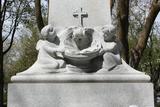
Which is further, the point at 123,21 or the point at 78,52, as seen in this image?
the point at 123,21

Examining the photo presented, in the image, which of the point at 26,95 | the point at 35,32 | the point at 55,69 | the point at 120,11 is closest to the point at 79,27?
the point at 55,69

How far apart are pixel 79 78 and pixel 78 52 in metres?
0.47

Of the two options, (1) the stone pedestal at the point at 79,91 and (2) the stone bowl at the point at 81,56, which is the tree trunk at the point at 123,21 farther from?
(1) the stone pedestal at the point at 79,91

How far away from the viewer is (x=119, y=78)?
9.02 meters

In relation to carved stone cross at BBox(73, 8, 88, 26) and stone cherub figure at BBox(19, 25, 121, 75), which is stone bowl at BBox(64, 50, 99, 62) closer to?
stone cherub figure at BBox(19, 25, 121, 75)

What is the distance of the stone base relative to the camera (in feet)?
29.3

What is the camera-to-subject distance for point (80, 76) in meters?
9.03

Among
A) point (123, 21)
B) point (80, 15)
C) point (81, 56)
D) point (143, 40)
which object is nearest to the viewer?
point (81, 56)

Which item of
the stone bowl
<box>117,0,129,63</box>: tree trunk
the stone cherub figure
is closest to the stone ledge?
the stone cherub figure

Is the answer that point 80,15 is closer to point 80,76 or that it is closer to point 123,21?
point 80,76

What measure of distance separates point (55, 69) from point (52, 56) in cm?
29

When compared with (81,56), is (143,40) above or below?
below

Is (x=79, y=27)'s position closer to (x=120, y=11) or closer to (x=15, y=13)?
(x=120, y=11)

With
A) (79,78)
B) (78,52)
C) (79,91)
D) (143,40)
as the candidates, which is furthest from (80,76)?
(143,40)
